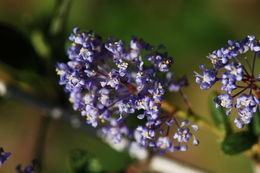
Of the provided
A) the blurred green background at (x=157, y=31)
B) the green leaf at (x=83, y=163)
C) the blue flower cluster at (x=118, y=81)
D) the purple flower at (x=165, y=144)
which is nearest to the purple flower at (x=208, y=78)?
the blue flower cluster at (x=118, y=81)

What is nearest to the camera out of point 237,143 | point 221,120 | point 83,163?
point 237,143

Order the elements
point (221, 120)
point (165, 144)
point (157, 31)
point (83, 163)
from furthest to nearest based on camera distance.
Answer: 1. point (157, 31)
2. point (83, 163)
3. point (221, 120)
4. point (165, 144)

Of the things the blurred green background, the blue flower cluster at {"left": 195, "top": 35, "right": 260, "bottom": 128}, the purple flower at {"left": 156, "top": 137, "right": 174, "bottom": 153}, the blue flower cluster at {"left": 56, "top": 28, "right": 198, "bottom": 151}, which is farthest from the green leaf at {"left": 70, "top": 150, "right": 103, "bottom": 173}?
the blurred green background

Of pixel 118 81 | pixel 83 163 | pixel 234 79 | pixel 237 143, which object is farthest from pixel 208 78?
pixel 83 163

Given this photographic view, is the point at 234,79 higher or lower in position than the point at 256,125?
lower

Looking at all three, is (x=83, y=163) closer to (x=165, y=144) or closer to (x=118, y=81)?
(x=165, y=144)

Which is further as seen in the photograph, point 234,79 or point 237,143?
point 237,143

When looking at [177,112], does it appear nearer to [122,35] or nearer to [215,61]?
[215,61]
